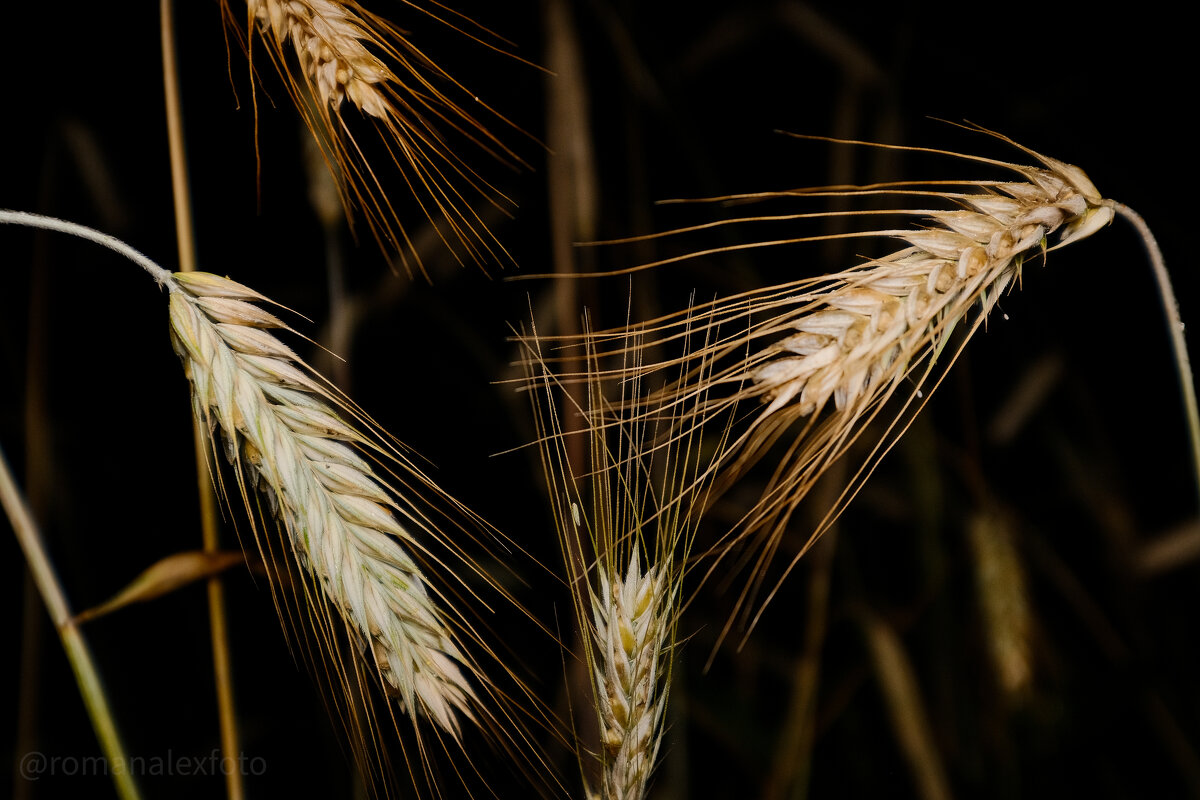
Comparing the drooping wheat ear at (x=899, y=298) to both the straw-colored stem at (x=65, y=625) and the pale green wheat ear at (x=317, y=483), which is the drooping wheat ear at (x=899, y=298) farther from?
the straw-colored stem at (x=65, y=625)

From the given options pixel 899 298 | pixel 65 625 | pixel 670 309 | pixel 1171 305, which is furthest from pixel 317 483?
pixel 670 309

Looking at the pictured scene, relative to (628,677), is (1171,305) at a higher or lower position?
higher

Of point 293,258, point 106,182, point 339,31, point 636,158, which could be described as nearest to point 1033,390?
point 636,158

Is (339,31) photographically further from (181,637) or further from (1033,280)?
(1033,280)

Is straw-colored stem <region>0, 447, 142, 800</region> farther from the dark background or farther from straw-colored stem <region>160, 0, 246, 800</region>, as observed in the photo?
the dark background

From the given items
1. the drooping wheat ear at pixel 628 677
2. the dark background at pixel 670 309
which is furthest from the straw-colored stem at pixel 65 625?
the dark background at pixel 670 309

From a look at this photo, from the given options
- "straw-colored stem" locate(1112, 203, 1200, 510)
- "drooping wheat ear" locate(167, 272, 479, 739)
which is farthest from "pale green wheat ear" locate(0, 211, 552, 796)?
"straw-colored stem" locate(1112, 203, 1200, 510)

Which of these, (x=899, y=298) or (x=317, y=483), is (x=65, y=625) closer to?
(x=317, y=483)
